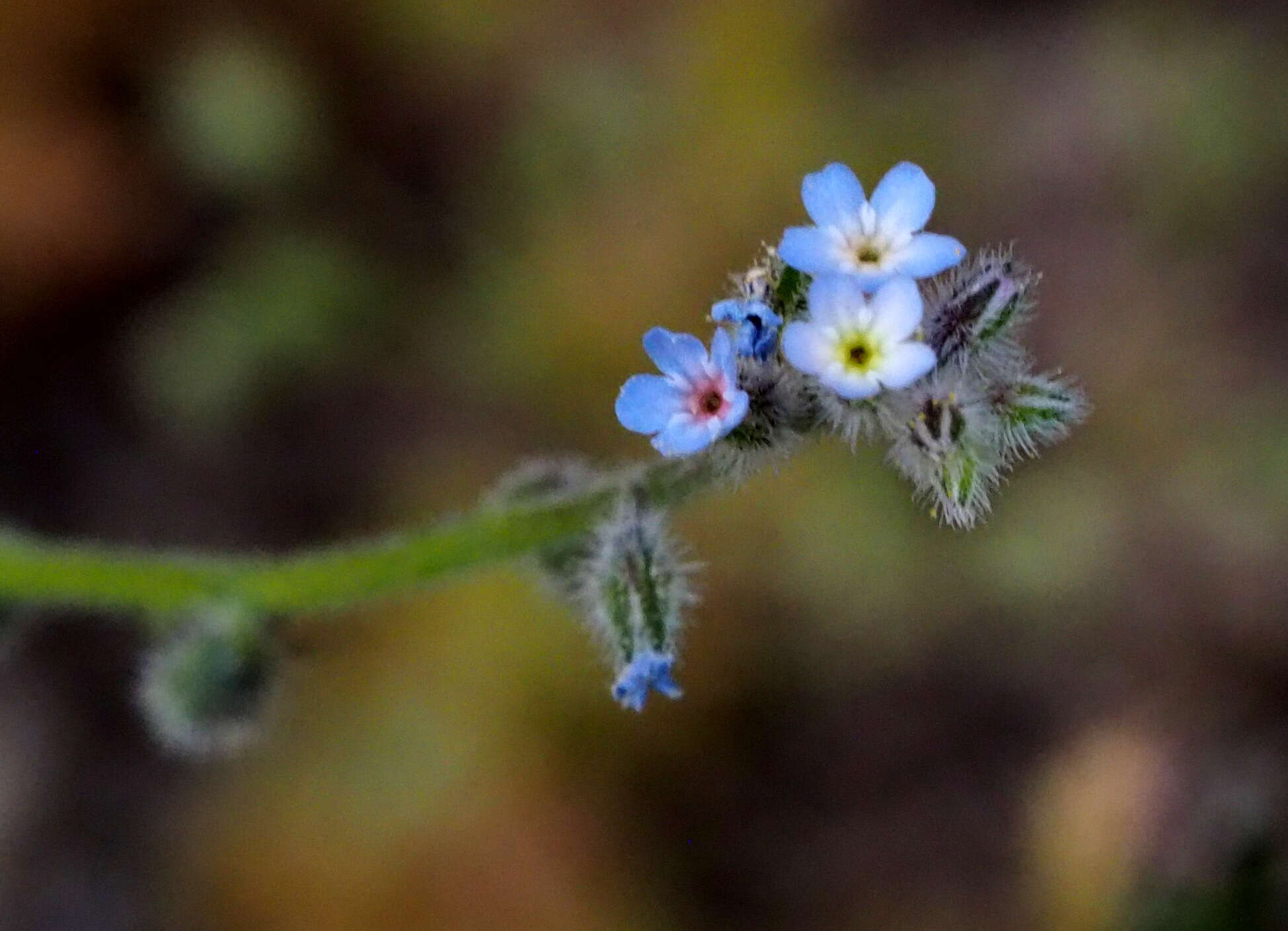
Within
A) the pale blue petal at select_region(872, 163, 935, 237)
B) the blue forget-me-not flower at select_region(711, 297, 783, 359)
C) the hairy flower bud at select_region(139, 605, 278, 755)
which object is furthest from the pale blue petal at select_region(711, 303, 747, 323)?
the hairy flower bud at select_region(139, 605, 278, 755)

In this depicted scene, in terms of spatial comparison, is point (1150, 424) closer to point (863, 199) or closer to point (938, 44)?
point (938, 44)

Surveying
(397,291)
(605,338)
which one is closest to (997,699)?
(605,338)

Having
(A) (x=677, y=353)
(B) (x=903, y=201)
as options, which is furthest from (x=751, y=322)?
(B) (x=903, y=201)

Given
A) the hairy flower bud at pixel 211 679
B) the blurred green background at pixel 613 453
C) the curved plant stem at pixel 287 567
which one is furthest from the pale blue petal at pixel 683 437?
the blurred green background at pixel 613 453

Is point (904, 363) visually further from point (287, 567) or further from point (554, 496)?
point (287, 567)

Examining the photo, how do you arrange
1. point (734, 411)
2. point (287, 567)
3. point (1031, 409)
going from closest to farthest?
point (734, 411) < point (1031, 409) < point (287, 567)

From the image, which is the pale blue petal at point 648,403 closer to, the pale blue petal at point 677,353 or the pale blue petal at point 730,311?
the pale blue petal at point 677,353
